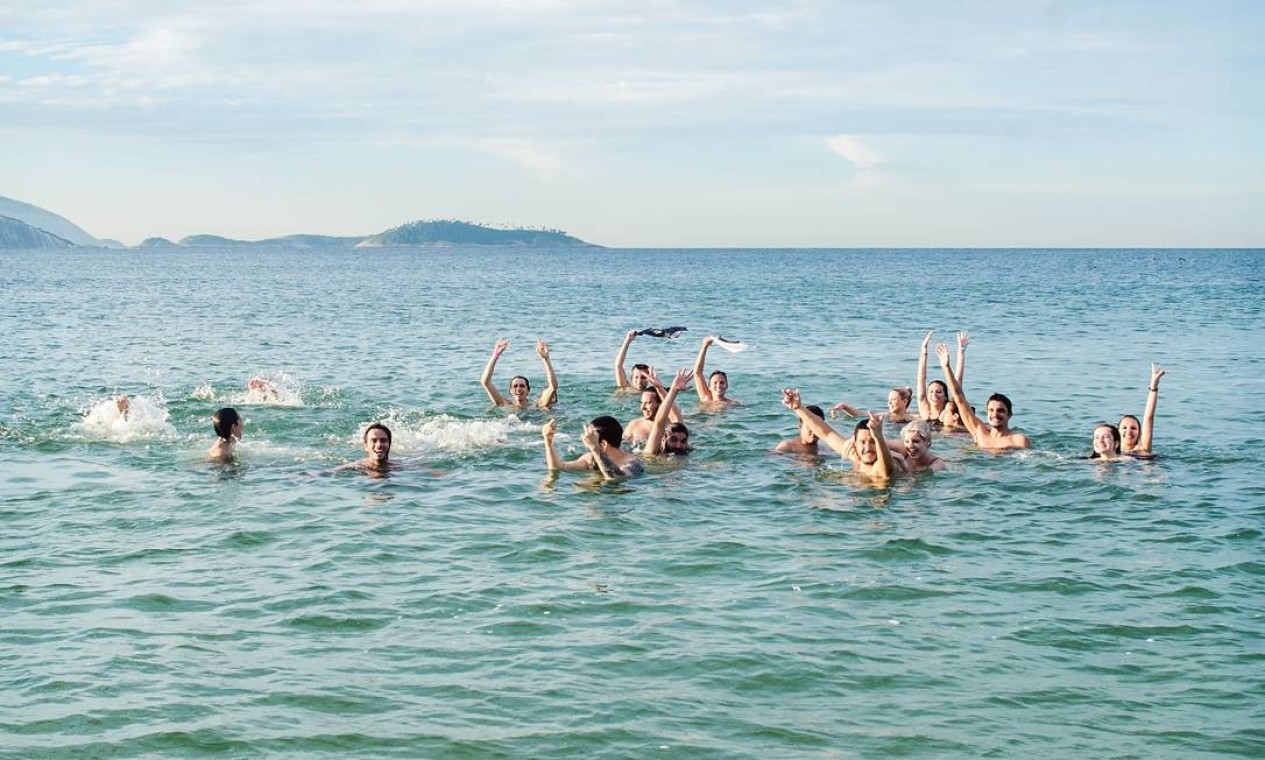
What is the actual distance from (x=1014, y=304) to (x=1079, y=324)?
16699 mm

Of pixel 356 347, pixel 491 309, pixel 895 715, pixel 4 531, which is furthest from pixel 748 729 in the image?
pixel 491 309

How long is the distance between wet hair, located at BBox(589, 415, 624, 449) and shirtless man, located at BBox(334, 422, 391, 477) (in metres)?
2.80

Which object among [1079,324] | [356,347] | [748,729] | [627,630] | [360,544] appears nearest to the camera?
[748,729]

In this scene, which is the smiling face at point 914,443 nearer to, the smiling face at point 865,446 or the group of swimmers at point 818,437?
the group of swimmers at point 818,437

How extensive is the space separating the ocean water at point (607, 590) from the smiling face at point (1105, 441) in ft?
0.81

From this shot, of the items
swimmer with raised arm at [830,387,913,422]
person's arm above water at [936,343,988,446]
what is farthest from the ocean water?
swimmer with raised arm at [830,387,913,422]

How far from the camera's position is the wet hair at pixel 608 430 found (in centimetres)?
1700

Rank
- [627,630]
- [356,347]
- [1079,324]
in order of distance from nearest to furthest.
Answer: [627,630] < [356,347] < [1079,324]

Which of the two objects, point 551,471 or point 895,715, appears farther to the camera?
point 551,471

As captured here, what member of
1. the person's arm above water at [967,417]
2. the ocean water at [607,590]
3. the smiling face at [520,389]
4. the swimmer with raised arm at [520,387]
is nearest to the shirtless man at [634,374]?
the ocean water at [607,590]

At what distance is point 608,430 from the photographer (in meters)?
17.1

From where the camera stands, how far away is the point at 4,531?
14.3 meters

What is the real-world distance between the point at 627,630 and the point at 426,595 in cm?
210

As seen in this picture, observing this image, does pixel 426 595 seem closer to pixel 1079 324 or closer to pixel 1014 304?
pixel 1079 324
